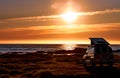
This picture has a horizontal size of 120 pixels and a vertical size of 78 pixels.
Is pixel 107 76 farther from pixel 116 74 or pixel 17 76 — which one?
pixel 17 76

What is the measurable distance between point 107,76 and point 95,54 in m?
6.21

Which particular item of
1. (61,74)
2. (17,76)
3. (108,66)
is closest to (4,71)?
(17,76)

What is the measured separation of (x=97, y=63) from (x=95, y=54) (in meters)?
1.04

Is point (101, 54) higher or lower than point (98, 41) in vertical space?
lower

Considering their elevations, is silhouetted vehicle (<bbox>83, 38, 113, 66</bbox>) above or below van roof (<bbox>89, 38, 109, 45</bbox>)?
below

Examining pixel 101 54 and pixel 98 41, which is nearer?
pixel 101 54

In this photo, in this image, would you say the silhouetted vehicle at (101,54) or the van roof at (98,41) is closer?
the silhouetted vehicle at (101,54)

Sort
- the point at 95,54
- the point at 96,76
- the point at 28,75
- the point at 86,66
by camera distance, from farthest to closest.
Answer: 1. the point at 86,66
2. the point at 95,54
3. the point at 28,75
4. the point at 96,76

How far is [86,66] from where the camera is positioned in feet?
141

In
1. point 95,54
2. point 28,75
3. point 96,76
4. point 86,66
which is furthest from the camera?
point 86,66

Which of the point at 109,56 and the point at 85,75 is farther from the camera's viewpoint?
the point at 109,56

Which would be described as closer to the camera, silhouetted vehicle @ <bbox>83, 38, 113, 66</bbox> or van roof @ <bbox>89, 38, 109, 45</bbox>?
silhouetted vehicle @ <bbox>83, 38, 113, 66</bbox>

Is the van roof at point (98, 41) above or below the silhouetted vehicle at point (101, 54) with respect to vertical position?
above

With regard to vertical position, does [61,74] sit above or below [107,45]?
below
